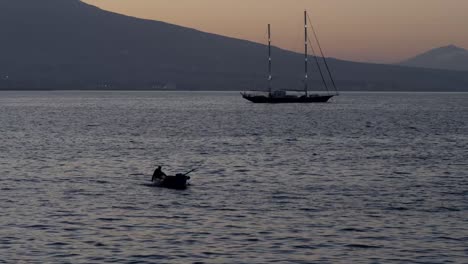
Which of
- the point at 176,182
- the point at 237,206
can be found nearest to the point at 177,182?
the point at 176,182

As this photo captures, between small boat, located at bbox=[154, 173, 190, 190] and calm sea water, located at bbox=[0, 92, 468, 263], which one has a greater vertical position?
small boat, located at bbox=[154, 173, 190, 190]

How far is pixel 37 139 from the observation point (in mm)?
95625

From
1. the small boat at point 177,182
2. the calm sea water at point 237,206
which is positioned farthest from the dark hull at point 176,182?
the calm sea water at point 237,206

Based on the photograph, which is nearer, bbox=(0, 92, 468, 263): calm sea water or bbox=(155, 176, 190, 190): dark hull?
bbox=(0, 92, 468, 263): calm sea water

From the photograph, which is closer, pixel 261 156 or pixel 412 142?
pixel 261 156

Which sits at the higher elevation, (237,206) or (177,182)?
(177,182)

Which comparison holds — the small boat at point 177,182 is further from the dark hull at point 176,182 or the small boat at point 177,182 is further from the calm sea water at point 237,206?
the calm sea water at point 237,206

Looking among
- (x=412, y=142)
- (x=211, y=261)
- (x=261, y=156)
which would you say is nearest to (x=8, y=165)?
(x=261, y=156)

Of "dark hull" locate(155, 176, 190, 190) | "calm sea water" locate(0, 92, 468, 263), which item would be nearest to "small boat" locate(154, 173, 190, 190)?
"dark hull" locate(155, 176, 190, 190)

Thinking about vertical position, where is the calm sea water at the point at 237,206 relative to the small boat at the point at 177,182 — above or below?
below

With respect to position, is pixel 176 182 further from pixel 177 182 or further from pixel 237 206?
pixel 237 206

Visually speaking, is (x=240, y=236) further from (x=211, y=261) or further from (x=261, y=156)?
(x=261, y=156)

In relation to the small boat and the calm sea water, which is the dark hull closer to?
the small boat

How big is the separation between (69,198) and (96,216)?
6.24 m
